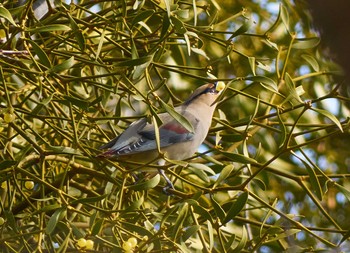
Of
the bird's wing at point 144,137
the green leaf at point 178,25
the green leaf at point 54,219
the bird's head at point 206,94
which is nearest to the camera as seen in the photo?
the green leaf at point 54,219

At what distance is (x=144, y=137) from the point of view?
1679mm

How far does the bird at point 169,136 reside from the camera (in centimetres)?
158

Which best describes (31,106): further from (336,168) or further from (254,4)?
(336,168)

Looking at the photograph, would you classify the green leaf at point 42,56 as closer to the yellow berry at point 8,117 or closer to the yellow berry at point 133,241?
the yellow berry at point 8,117

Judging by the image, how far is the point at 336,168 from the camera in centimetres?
277

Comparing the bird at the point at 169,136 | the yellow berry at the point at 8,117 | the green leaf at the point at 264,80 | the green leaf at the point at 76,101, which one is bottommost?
the bird at the point at 169,136

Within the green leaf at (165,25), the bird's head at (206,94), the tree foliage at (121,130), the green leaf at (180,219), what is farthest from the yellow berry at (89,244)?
the bird's head at (206,94)

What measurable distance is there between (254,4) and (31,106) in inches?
41.3

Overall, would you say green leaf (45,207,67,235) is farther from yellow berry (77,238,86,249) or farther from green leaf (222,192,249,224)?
green leaf (222,192,249,224)

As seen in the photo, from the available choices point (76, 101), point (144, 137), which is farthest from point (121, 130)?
point (76, 101)

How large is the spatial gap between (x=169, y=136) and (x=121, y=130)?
182 millimetres

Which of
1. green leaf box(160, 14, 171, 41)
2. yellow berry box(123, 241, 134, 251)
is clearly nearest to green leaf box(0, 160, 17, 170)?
yellow berry box(123, 241, 134, 251)

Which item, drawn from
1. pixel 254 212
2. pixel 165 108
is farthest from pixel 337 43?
pixel 254 212

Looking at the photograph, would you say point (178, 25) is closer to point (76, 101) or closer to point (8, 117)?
point (76, 101)
